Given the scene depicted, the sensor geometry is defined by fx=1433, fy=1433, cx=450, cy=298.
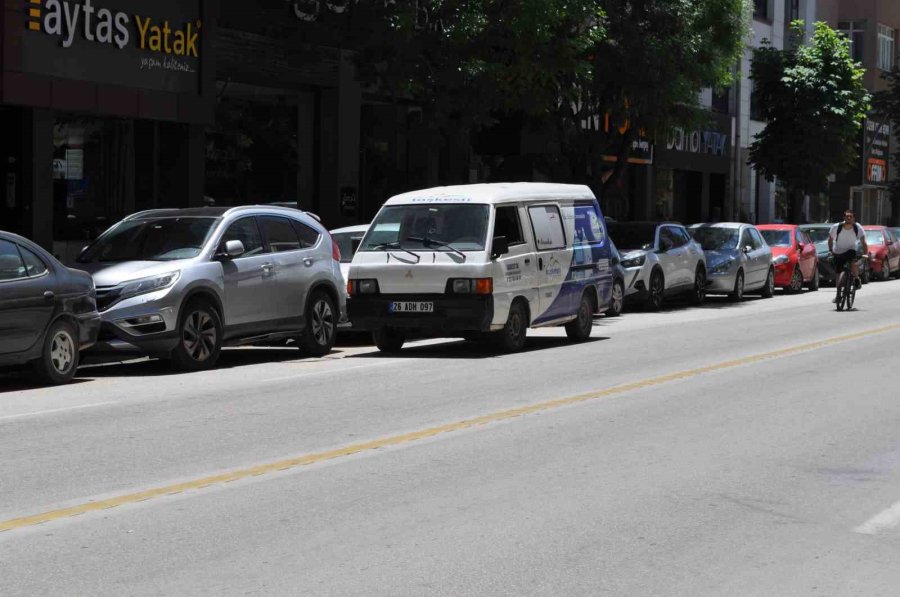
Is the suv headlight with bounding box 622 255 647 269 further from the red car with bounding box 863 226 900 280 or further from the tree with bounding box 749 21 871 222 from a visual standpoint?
the tree with bounding box 749 21 871 222

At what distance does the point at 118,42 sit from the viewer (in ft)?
75.9

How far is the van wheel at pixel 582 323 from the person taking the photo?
1917cm

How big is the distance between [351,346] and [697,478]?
36.2 ft

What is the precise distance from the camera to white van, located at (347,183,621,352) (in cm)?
1673

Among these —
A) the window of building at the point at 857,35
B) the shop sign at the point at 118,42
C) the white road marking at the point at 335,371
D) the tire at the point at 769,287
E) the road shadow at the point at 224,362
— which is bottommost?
the road shadow at the point at 224,362

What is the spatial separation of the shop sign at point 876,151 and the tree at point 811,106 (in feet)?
54.3

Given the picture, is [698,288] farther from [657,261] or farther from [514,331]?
[514,331]

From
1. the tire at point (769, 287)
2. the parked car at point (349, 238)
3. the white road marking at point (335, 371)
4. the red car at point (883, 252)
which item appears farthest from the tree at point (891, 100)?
the white road marking at point (335, 371)

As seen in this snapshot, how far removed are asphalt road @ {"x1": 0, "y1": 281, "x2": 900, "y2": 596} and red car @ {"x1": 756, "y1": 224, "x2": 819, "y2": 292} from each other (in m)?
18.9

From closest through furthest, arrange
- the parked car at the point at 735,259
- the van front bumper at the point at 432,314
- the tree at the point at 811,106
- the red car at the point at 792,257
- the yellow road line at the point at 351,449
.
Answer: the yellow road line at the point at 351,449 < the van front bumper at the point at 432,314 < the parked car at the point at 735,259 < the red car at the point at 792,257 < the tree at the point at 811,106

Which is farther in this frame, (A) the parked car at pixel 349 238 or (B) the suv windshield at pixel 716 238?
(B) the suv windshield at pixel 716 238

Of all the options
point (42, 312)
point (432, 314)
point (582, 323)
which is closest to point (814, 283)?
point (582, 323)

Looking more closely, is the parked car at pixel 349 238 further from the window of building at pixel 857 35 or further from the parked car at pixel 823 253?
the window of building at pixel 857 35

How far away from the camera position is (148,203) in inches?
985
